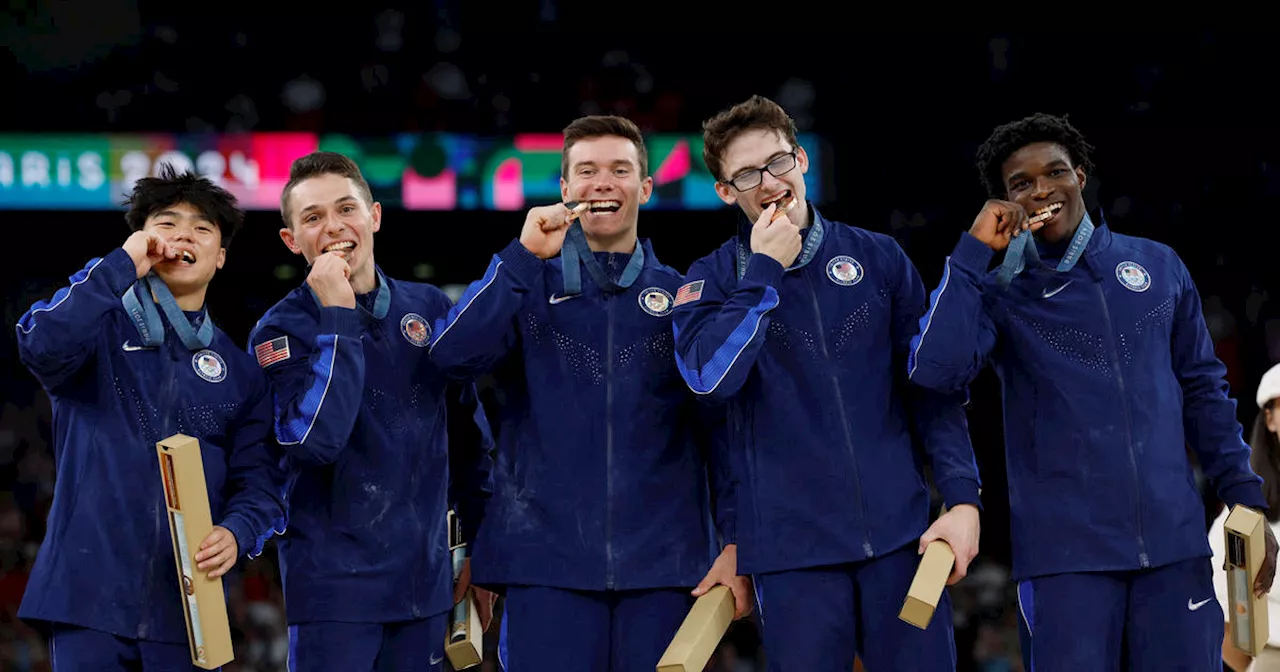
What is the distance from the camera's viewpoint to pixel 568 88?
7.69m

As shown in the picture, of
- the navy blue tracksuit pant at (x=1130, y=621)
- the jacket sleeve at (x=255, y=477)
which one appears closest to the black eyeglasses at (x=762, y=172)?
the navy blue tracksuit pant at (x=1130, y=621)

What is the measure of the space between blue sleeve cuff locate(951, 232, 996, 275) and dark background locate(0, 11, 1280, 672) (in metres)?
4.47

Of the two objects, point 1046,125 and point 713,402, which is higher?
point 1046,125

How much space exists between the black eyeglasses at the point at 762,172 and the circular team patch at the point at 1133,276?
2.67 ft

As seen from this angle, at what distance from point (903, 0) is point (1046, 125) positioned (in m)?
4.57

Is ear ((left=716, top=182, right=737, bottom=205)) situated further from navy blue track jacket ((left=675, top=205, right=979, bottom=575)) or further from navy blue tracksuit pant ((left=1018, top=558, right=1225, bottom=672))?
navy blue tracksuit pant ((left=1018, top=558, right=1225, bottom=672))

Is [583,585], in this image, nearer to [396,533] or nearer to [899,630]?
[396,533]

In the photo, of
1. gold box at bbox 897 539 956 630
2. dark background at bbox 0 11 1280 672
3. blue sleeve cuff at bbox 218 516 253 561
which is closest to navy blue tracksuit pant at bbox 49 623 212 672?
blue sleeve cuff at bbox 218 516 253 561

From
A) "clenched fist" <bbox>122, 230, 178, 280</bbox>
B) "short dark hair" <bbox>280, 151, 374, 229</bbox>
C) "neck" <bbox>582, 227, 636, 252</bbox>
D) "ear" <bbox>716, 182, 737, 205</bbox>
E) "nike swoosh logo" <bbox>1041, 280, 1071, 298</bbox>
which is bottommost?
"nike swoosh logo" <bbox>1041, 280, 1071, 298</bbox>

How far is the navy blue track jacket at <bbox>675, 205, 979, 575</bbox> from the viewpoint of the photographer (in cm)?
284

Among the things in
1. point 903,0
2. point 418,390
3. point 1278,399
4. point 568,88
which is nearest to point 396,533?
point 418,390

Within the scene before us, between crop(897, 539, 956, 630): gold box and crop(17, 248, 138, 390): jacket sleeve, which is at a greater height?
crop(17, 248, 138, 390): jacket sleeve

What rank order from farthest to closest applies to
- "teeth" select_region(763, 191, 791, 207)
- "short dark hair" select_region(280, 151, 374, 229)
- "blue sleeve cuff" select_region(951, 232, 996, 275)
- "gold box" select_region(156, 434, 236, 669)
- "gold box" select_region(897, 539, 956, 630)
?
1. "short dark hair" select_region(280, 151, 374, 229)
2. "teeth" select_region(763, 191, 791, 207)
3. "blue sleeve cuff" select_region(951, 232, 996, 275)
4. "gold box" select_region(156, 434, 236, 669)
5. "gold box" select_region(897, 539, 956, 630)

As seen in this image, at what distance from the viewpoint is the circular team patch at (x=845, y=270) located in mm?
3027
